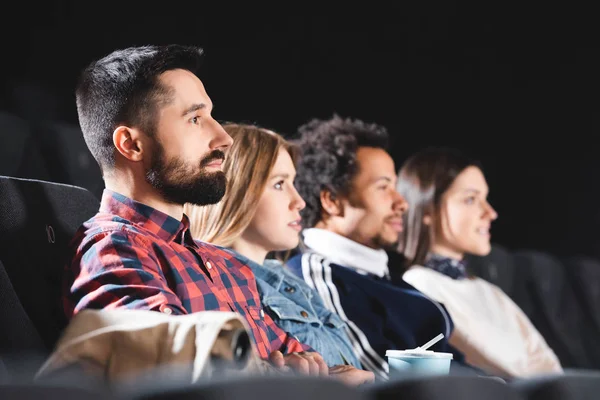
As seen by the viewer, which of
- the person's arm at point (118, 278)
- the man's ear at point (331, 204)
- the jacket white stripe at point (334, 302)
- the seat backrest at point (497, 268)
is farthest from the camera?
the seat backrest at point (497, 268)

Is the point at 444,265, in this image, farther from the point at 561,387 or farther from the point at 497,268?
the point at 561,387

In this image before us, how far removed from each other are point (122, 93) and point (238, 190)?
27cm

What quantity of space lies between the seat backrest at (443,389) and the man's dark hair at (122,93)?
0.47 metres

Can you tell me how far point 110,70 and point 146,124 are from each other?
0.07 meters

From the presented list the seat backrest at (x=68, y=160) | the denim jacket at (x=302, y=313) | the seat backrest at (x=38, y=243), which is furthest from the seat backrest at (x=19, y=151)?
the denim jacket at (x=302, y=313)

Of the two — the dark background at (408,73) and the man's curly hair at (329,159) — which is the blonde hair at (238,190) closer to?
the man's curly hair at (329,159)

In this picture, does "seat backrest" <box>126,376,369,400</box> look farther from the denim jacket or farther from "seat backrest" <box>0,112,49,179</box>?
"seat backrest" <box>0,112,49,179</box>

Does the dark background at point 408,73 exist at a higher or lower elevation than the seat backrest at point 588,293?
higher

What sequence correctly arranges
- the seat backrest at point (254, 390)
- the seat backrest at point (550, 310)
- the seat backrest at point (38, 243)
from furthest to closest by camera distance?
the seat backrest at point (550, 310) < the seat backrest at point (38, 243) < the seat backrest at point (254, 390)

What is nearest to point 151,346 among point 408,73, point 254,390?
point 254,390

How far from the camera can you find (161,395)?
0.41m

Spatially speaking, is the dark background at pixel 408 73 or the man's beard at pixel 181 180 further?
the dark background at pixel 408 73

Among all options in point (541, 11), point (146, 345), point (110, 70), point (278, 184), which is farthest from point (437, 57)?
point (146, 345)

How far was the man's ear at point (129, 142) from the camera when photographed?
2.80 ft
